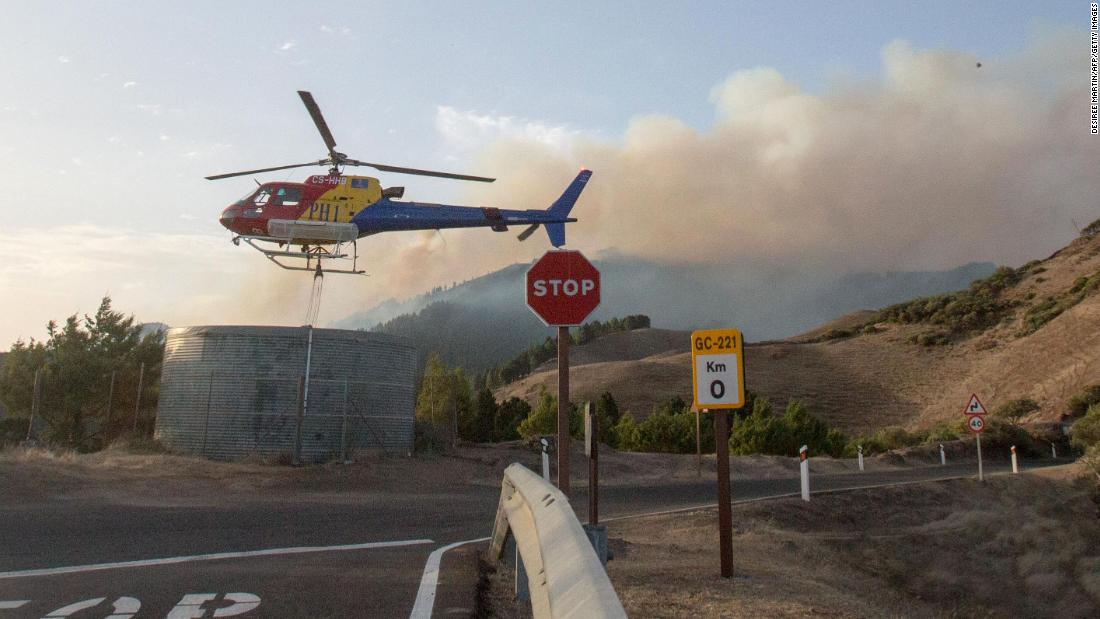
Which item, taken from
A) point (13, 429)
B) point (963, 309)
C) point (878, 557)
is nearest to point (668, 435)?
point (13, 429)

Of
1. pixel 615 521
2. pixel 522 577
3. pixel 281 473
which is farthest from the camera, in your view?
pixel 281 473

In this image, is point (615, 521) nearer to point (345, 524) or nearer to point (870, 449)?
point (345, 524)

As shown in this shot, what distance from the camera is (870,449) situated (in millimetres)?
48125

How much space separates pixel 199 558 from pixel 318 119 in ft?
53.1

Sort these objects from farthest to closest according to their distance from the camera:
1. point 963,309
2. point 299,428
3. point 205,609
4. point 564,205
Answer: point 963,309
point 564,205
point 299,428
point 205,609

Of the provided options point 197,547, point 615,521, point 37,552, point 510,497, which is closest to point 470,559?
point 510,497

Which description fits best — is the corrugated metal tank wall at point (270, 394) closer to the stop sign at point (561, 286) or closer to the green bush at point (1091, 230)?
the stop sign at point (561, 286)

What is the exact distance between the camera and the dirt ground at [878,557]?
6684 millimetres

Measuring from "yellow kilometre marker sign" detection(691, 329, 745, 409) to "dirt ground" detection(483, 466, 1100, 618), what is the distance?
162 cm

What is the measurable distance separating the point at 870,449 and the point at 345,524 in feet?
140

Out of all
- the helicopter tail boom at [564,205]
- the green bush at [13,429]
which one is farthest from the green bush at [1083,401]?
the green bush at [13,429]

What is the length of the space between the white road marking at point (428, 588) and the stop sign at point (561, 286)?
2491mm

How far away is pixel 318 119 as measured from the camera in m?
22.1

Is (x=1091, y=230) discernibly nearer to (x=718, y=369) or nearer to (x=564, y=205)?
(x=564, y=205)
